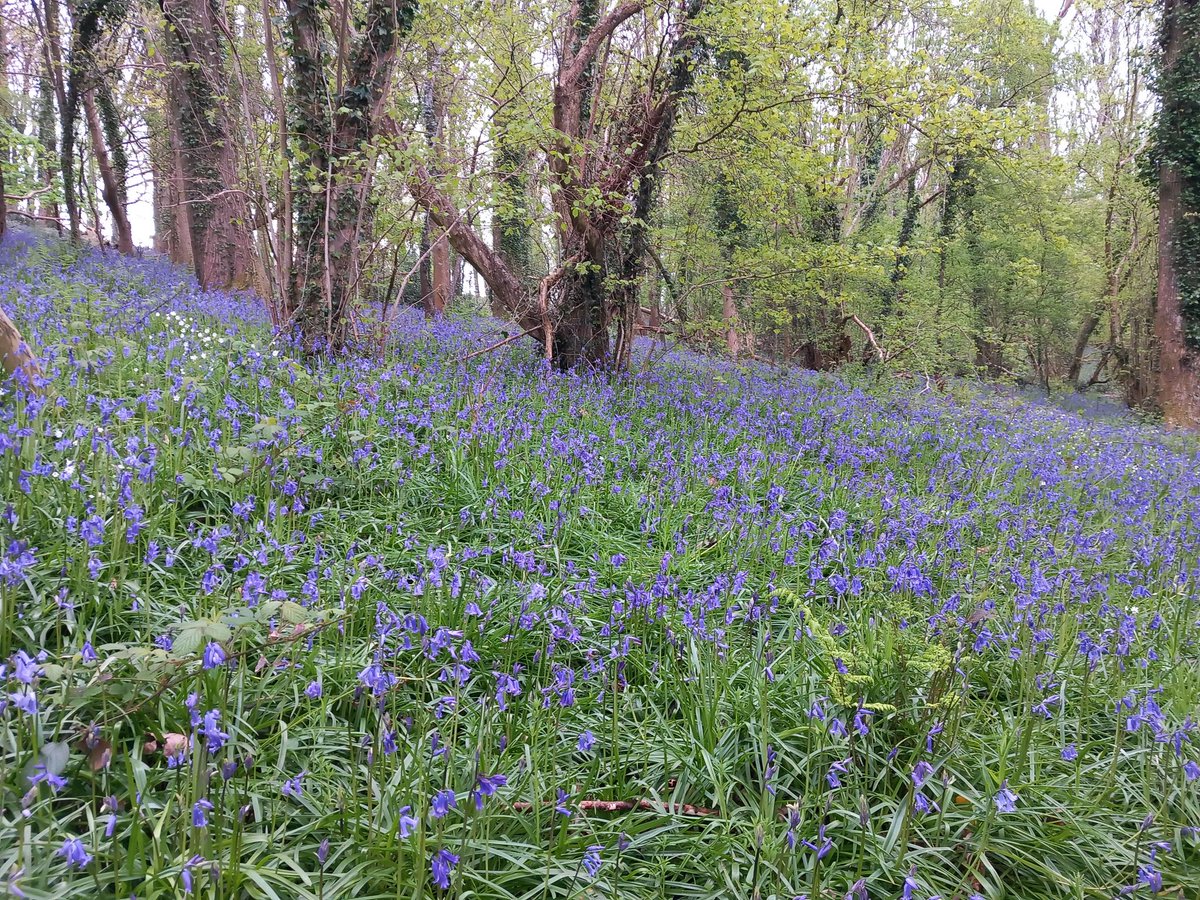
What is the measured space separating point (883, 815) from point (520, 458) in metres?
3.18

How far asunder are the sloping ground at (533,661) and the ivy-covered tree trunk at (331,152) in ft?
4.28

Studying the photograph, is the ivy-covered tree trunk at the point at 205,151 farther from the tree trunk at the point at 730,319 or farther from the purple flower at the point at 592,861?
the purple flower at the point at 592,861

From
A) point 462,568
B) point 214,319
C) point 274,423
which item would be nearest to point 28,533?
point 274,423

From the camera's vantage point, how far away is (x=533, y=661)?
2.75 m

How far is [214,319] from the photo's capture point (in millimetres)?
7047

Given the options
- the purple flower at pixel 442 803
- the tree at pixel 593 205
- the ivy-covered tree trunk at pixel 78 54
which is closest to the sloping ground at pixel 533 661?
the purple flower at pixel 442 803

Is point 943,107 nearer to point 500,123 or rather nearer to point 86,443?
point 500,123

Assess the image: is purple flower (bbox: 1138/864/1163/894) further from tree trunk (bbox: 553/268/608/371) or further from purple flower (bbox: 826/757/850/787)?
tree trunk (bbox: 553/268/608/371)

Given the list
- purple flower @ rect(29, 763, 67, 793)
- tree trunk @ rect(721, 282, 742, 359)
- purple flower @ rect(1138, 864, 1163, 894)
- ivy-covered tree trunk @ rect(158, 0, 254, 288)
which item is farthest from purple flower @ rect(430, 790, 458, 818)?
tree trunk @ rect(721, 282, 742, 359)

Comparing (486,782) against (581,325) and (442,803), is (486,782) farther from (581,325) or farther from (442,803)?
(581,325)

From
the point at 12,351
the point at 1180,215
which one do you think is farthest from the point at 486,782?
the point at 1180,215

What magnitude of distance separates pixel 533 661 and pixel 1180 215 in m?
16.9

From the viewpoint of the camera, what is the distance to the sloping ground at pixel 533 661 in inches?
71.8

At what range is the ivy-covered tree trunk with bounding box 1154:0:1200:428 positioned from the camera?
12.9 m
